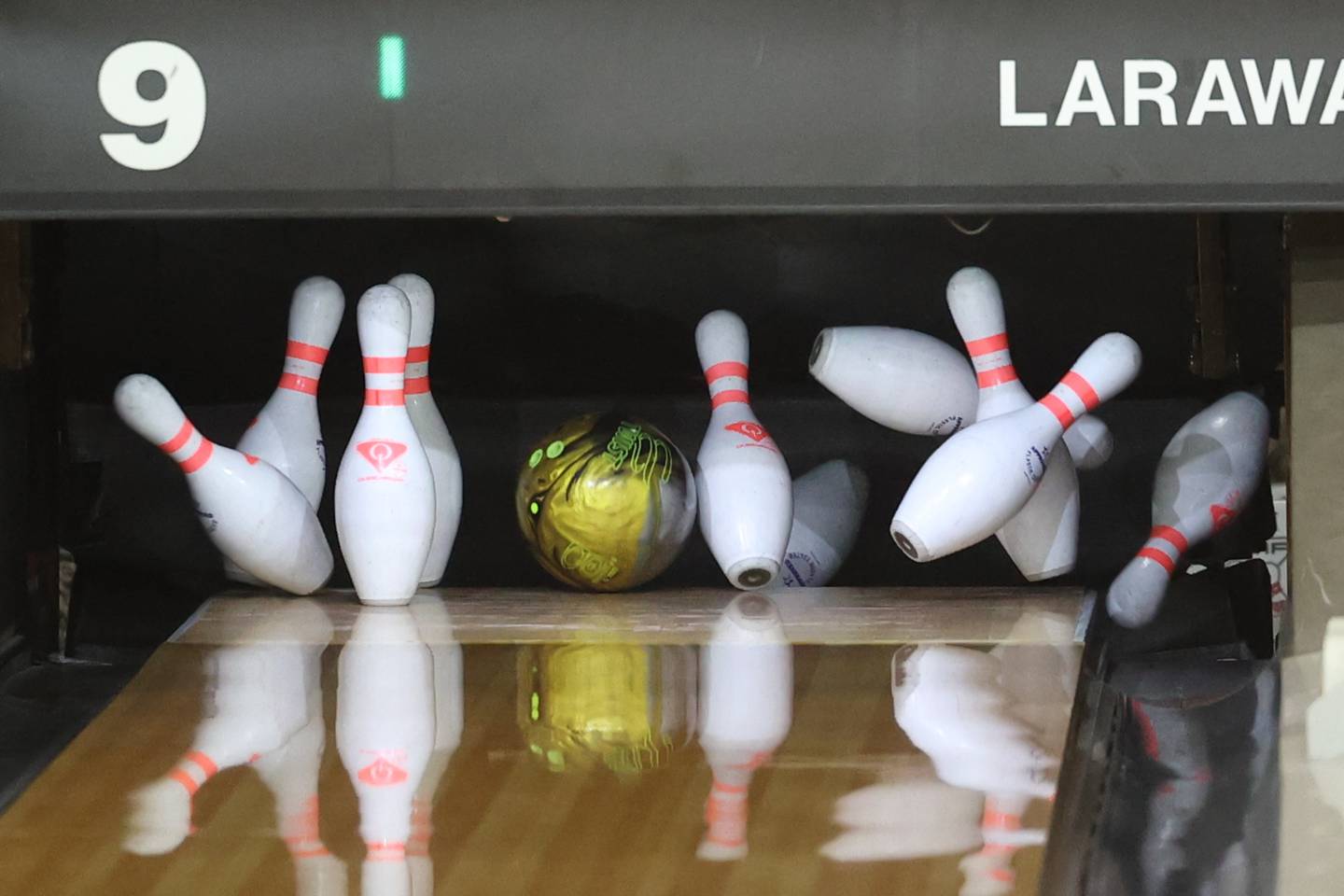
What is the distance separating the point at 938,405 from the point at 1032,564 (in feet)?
0.72

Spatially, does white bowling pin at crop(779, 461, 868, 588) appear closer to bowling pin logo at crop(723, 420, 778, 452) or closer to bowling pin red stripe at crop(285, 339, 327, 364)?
bowling pin logo at crop(723, 420, 778, 452)

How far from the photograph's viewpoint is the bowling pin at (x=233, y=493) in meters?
2.10

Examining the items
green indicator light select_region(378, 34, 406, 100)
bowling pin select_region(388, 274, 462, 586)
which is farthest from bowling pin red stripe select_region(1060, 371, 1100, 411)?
green indicator light select_region(378, 34, 406, 100)

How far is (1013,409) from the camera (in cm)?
216

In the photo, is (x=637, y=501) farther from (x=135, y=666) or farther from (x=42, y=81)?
(x=42, y=81)

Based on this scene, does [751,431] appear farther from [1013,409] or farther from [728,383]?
[1013,409]

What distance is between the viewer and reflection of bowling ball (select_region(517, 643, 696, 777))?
68.0 inches

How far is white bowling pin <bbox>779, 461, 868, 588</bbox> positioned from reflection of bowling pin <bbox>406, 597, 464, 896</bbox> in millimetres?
451

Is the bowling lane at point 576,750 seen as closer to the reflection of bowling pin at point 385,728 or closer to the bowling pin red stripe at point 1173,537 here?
the reflection of bowling pin at point 385,728

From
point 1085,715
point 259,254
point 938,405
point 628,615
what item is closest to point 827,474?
point 938,405

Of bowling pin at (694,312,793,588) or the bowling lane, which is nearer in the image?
the bowling lane

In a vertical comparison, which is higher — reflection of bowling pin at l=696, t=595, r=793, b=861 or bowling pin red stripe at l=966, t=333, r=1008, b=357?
bowling pin red stripe at l=966, t=333, r=1008, b=357

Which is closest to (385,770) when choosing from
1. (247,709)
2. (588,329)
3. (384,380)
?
(247,709)

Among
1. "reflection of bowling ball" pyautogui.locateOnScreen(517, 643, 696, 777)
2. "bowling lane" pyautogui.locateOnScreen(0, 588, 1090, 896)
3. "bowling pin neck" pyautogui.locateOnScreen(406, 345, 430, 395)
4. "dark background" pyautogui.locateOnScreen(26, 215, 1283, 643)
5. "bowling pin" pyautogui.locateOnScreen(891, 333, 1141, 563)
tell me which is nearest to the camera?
"bowling lane" pyautogui.locateOnScreen(0, 588, 1090, 896)
